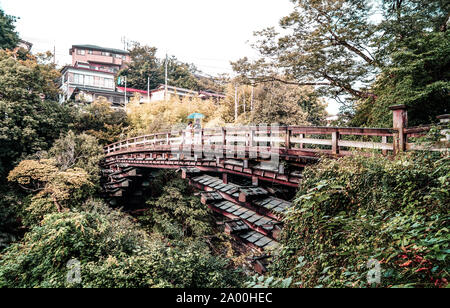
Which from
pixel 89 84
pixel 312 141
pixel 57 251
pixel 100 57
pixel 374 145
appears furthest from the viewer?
pixel 100 57

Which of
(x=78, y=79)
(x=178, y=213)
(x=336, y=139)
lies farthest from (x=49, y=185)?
(x=78, y=79)

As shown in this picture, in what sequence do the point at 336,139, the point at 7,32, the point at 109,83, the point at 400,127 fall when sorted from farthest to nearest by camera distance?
the point at 109,83 < the point at 7,32 < the point at 336,139 < the point at 400,127

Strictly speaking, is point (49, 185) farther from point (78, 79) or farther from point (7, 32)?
point (7, 32)

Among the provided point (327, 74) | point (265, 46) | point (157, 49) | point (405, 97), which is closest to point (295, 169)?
point (405, 97)

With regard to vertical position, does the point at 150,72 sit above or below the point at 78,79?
above

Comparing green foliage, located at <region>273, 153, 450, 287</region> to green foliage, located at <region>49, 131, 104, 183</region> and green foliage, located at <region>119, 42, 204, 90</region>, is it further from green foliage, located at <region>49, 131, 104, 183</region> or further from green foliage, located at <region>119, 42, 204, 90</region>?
green foliage, located at <region>119, 42, 204, 90</region>

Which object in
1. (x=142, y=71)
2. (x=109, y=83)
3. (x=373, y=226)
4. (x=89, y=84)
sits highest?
(x=142, y=71)

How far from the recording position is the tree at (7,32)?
2386 centimetres

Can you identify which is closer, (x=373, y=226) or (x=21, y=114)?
(x=373, y=226)

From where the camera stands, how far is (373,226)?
113 inches

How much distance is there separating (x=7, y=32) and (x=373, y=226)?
34.4 metres

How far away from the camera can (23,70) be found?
14.9 meters

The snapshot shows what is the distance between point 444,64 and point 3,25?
1348 inches
